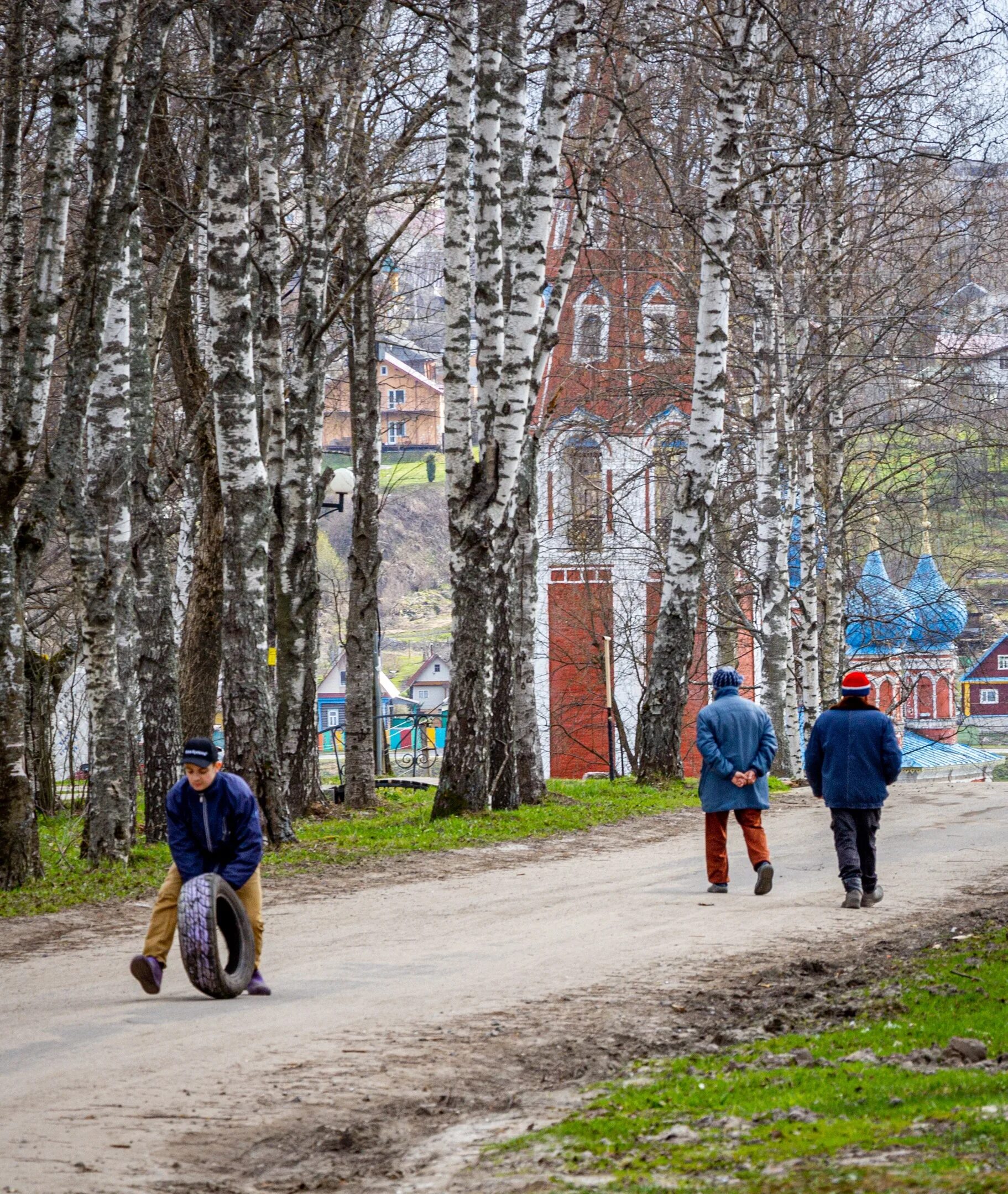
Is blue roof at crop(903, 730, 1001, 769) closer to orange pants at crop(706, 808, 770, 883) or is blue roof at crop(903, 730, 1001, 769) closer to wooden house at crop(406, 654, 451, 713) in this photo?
orange pants at crop(706, 808, 770, 883)

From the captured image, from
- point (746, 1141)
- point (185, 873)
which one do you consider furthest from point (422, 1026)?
point (746, 1141)

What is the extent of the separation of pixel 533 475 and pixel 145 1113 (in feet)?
48.4

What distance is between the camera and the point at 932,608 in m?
28.2

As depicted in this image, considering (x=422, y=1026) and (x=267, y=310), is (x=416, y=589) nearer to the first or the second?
(x=267, y=310)

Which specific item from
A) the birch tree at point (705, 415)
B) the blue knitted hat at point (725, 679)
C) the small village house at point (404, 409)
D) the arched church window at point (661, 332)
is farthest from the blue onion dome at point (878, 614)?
the small village house at point (404, 409)

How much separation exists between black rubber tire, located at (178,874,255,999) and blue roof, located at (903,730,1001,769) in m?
29.8

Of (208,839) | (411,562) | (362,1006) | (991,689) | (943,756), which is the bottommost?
(943,756)

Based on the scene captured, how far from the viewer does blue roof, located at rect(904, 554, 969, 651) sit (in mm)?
27078

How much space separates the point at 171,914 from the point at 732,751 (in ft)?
16.6

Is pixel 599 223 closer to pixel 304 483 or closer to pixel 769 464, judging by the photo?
pixel 769 464

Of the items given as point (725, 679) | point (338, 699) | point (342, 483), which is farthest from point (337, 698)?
point (725, 679)

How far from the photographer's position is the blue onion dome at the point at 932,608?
2716cm

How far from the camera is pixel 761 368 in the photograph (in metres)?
23.6

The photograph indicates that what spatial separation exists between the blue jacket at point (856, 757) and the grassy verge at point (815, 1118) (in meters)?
4.07
